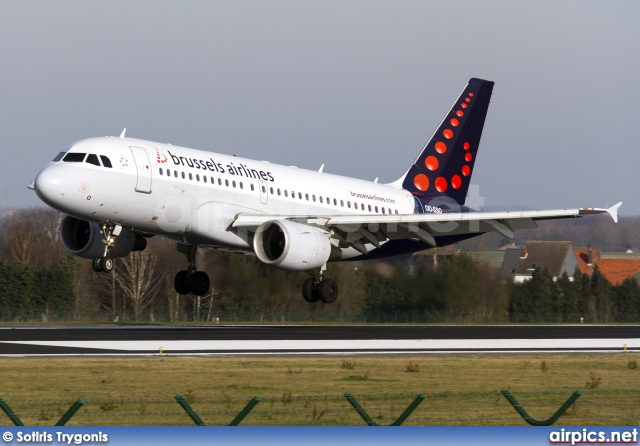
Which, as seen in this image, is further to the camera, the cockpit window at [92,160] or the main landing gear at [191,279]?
the main landing gear at [191,279]

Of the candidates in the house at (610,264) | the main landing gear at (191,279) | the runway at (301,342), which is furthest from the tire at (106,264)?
the house at (610,264)

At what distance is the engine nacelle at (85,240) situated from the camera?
1593 inches

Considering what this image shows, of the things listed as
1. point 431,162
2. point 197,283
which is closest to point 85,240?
point 197,283

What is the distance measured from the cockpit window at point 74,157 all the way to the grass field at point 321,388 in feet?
32.0

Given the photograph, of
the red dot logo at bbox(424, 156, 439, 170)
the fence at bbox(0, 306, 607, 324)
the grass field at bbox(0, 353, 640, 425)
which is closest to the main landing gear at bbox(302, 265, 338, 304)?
the red dot logo at bbox(424, 156, 439, 170)

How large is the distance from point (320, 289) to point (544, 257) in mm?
38167

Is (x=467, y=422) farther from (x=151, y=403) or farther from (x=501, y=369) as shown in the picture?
(x=501, y=369)

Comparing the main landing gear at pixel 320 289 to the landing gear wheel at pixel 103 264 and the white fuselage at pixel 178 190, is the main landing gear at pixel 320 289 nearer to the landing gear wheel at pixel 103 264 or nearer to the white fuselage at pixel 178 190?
the white fuselage at pixel 178 190

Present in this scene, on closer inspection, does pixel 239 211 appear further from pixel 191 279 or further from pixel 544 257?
pixel 544 257

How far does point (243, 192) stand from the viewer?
1550 inches

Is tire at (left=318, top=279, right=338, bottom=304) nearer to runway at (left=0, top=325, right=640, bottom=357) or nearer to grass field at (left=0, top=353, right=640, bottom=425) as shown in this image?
runway at (left=0, top=325, right=640, bottom=357)

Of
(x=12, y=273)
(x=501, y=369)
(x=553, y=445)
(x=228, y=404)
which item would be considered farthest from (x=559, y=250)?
(x=553, y=445)

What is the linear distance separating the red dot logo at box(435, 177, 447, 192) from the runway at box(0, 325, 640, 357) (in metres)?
8.42

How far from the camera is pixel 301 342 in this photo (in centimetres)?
3462
